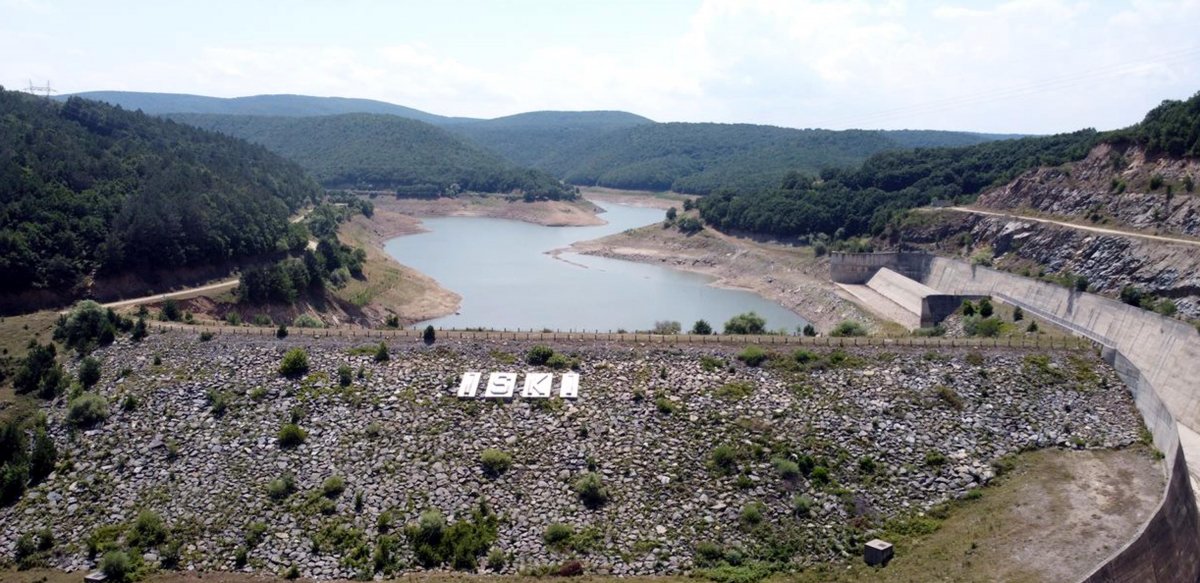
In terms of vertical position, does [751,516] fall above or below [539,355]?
below

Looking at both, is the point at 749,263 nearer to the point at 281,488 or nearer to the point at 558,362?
the point at 558,362

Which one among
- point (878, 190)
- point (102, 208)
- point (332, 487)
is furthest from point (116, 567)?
point (878, 190)

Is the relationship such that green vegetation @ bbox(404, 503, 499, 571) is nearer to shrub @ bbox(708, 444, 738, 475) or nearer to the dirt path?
shrub @ bbox(708, 444, 738, 475)

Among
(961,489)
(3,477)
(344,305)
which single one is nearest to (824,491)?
(961,489)

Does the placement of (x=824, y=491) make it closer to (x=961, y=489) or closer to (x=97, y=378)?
(x=961, y=489)

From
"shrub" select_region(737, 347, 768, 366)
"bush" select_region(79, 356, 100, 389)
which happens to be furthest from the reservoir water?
"bush" select_region(79, 356, 100, 389)

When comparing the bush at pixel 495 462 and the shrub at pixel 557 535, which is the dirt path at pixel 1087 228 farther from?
the bush at pixel 495 462
